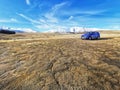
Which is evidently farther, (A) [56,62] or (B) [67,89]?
(A) [56,62]

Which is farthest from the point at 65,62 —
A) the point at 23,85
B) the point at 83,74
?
the point at 23,85

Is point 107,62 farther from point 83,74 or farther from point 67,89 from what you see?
point 67,89

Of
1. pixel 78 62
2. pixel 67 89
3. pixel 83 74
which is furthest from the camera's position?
pixel 78 62

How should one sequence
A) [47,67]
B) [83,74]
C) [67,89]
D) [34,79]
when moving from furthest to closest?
[47,67] < [83,74] < [34,79] < [67,89]

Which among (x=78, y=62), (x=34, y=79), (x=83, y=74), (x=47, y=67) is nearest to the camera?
(x=34, y=79)

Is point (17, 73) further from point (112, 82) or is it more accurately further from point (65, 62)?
point (112, 82)

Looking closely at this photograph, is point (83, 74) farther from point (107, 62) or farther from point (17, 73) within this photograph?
point (17, 73)

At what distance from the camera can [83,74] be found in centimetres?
861

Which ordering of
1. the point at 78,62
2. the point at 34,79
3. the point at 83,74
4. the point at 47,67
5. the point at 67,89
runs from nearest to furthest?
the point at 67,89, the point at 34,79, the point at 83,74, the point at 47,67, the point at 78,62

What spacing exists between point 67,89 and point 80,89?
64 centimetres

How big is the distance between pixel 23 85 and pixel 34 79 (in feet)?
2.47

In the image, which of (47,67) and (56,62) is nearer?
(47,67)

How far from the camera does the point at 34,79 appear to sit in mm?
7953

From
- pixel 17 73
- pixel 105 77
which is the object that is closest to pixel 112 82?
pixel 105 77
